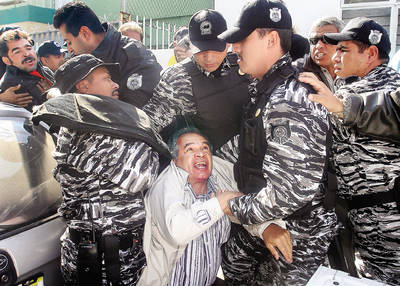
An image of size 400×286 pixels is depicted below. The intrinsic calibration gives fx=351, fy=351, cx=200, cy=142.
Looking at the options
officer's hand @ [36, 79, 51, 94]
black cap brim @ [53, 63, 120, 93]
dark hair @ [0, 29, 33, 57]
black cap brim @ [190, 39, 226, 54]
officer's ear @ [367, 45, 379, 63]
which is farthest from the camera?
dark hair @ [0, 29, 33, 57]

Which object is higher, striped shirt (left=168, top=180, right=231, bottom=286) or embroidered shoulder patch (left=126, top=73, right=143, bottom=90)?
embroidered shoulder patch (left=126, top=73, right=143, bottom=90)

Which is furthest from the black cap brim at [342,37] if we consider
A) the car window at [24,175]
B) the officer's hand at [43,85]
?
the officer's hand at [43,85]

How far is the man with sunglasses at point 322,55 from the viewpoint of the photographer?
10.5 ft

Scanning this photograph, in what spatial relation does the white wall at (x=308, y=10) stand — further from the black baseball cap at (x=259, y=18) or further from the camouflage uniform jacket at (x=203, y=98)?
the black baseball cap at (x=259, y=18)

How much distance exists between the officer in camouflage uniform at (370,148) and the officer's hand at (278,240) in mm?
535

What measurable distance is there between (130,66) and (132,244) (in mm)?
1467

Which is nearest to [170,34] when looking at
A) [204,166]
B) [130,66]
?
[130,66]

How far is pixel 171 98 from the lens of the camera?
2.39m

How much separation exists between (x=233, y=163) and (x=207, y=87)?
1.75 ft

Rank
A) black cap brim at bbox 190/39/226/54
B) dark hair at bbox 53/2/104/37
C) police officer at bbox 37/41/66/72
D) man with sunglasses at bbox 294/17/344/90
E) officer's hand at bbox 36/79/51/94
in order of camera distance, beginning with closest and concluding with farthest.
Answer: black cap brim at bbox 190/39/226/54, dark hair at bbox 53/2/104/37, man with sunglasses at bbox 294/17/344/90, officer's hand at bbox 36/79/51/94, police officer at bbox 37/41/66/72

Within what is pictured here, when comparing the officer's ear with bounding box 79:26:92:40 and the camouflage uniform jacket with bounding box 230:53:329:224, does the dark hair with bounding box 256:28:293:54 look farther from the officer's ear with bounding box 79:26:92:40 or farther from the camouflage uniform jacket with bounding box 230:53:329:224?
the officer's ear with bounding box 79:26:92:40

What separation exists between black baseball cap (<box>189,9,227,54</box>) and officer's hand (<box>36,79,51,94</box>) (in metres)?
1.73

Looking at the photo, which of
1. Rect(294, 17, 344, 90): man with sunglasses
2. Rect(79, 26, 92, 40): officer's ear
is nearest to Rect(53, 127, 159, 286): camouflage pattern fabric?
Rect(79, 26, 92, 40): officer's ear

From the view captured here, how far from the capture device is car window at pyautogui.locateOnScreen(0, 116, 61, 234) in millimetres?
1774
